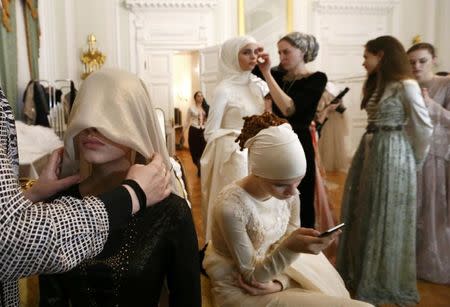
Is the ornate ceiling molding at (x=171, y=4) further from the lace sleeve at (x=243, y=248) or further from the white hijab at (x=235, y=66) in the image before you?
the lace sleeve at (x=243, y=248)

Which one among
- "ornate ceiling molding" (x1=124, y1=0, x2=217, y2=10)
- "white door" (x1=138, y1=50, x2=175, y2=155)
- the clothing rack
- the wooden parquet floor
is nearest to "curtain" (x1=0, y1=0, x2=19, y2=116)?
the clothing rack

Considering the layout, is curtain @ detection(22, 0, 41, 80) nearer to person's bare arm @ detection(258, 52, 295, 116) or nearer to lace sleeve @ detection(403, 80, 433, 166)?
person's bare arm @ detection(258, 52, 295, 116)

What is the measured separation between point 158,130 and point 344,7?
7.25 meters

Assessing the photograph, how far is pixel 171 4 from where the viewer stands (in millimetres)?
7055

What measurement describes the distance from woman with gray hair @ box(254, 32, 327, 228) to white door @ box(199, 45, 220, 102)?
3.83 metres

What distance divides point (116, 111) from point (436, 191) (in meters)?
2.51

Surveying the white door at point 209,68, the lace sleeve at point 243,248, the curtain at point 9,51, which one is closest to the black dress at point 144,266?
the lace sleeve at point 243,248

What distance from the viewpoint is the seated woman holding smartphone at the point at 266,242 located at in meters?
1.18

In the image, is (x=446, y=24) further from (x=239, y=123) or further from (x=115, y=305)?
(x=115, y=305)

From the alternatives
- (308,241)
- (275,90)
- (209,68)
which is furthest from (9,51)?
(308,241)

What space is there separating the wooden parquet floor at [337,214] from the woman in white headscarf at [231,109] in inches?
43.5

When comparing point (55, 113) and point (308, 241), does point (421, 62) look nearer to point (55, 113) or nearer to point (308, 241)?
point (308, 241)

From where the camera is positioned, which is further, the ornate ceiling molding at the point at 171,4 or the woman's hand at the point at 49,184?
the ornate ceiling molding at the point at 171,4

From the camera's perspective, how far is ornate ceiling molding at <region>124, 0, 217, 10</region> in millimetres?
6906
